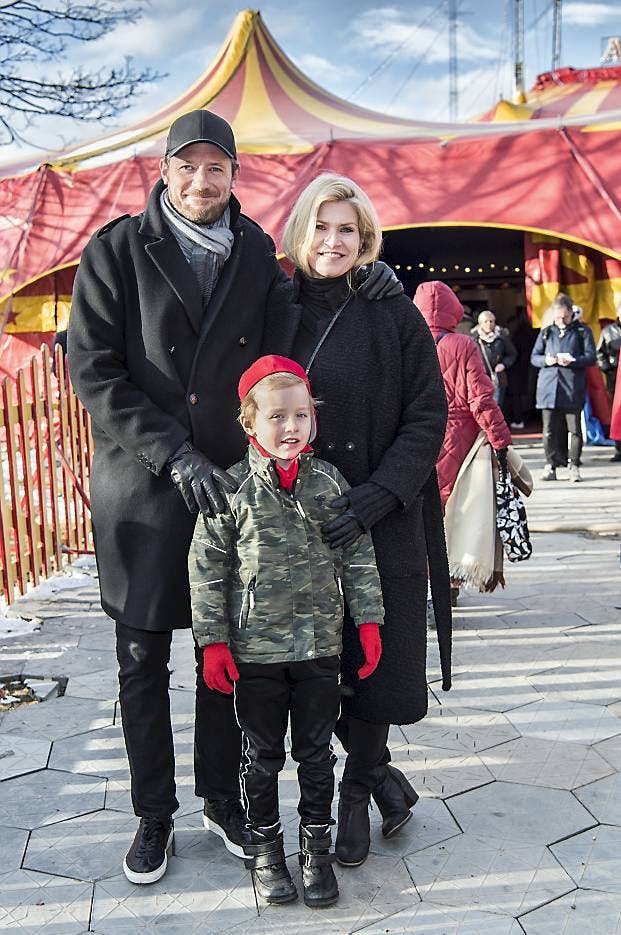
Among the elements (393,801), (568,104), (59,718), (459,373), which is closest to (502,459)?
(459,373)

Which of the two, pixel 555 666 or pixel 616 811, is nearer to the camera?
pixel 616 811

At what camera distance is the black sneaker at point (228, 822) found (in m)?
2.74

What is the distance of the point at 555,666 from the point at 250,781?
2141mm

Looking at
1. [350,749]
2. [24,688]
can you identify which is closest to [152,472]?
[350,749]

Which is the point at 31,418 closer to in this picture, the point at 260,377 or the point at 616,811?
the point at 260,377

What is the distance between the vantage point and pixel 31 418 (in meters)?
5.78

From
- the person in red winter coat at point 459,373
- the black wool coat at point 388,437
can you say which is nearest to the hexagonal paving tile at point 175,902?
the black wool coat at point 388,437

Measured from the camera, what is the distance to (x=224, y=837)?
2.80 m

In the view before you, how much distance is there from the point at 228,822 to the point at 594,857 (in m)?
1.08

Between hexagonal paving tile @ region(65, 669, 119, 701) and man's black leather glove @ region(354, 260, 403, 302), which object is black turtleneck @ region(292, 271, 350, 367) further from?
hexagonal paving tile @ region(65, 669, 119, 701)

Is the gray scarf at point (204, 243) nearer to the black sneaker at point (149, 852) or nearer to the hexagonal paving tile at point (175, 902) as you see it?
the black sneaker at point (149, 852)

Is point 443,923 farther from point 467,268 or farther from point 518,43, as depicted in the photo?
point 518,43

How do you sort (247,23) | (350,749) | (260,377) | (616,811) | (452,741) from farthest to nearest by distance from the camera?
(247,23) → (452,741) → (616,811) → (350,749) → (260,377)

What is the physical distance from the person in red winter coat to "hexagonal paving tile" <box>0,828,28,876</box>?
286 centimetres
